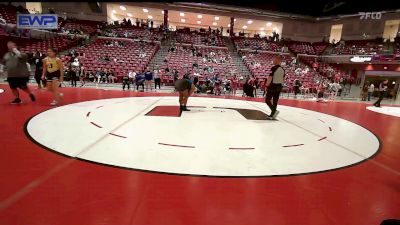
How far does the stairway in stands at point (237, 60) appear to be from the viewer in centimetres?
1980

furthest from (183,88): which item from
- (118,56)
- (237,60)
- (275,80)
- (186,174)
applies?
(237,60)

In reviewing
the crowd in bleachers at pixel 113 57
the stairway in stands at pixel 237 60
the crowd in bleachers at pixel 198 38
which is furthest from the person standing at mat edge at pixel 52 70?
the crowd in bleachers at pixel 198 38

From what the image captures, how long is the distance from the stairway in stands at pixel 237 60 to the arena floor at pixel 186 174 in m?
13.9

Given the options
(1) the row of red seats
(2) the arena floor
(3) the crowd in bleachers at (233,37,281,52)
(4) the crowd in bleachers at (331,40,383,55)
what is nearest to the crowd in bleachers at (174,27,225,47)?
→ (3) the crowd in bleachers at (233,37,281,52)

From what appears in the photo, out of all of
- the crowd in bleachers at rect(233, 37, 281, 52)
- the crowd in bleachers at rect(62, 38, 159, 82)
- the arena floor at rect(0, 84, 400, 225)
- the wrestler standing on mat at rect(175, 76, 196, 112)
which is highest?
the crowd in bleachers at rect(233, 37, 281, 52)

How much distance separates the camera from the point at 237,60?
22.4 m

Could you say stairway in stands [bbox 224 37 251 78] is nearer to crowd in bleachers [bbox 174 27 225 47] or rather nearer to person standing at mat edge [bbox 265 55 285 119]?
crowd in bleachers [bbox 174 27 225 47]

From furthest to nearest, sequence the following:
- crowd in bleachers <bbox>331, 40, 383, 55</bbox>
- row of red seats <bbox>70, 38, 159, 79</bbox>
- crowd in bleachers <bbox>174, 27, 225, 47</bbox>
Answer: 1. crowd in bleachers <bbox>174, 27, 225, 47</bbox>
2. crowd in bleachers <bbox>331, 40, 383, 55</bbox>
3. row of red seats <bbox>70, 38, 159, 79</bbox>

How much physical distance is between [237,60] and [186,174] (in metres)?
20.8

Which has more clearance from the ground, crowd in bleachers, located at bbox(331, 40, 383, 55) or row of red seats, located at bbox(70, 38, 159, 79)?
crowd in bleachers, located at bbox(331, 40, 383, 55)

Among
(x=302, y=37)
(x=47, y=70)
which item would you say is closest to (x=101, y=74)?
(x=47, y=70)

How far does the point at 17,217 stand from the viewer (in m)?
1.75

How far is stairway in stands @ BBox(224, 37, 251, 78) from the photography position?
19.8 m

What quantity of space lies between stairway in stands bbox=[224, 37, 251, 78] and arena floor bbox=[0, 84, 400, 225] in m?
13.9
